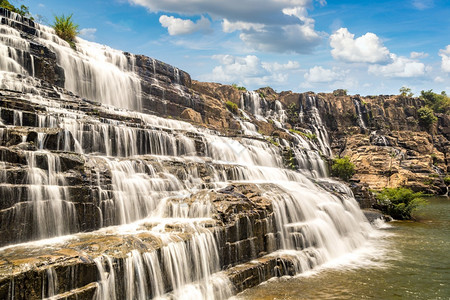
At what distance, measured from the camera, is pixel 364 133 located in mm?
50938

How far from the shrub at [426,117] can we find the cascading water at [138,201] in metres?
43.3

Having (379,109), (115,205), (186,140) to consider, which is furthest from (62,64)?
(379,109)

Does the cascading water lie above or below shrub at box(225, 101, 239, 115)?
below

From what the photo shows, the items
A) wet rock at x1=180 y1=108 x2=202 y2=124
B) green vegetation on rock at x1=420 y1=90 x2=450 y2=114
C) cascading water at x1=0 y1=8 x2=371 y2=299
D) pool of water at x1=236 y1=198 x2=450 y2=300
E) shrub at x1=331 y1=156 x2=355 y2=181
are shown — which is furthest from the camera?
green vegetation on rock at x1=420 y1=90 x2=450 y2=114

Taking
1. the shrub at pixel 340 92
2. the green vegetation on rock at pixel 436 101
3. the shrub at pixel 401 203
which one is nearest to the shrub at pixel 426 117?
the green vegetation on rock at pixel 436 101

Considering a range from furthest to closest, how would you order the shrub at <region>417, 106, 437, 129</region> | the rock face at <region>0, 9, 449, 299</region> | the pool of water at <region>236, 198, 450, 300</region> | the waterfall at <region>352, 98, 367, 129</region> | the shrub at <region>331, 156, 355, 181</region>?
1. the waterfall at <region>352, 98, 367, 129</region>
2. the shrub at <region>417, 106, 437, 129</region>
3. the shrub at <region>331, 156, 355, 181</region>
4. the pool of water at <region>236, 198, 450, 300</region>
5. the rock face at <region>0, 9, 449, 299</region>

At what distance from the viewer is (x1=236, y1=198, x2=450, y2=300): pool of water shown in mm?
9414

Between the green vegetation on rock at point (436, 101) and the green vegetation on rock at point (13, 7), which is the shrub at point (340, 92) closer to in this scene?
the green vegetation on rock at point (436, 101)

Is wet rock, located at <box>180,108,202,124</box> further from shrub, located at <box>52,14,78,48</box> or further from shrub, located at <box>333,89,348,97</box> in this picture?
shrub, located at <box>333,89,348,97</box>

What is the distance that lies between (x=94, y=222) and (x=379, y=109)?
56047mm

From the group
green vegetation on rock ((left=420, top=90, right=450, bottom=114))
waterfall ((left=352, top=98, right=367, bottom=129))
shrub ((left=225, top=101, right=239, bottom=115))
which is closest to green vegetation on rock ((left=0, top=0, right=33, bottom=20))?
shrub ((left=225, top=101, right=239, bottom=115))

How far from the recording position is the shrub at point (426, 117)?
52.6 metres

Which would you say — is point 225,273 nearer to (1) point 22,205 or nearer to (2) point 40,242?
(2) point 40,242

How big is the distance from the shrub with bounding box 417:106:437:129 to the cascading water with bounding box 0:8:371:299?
142ft
